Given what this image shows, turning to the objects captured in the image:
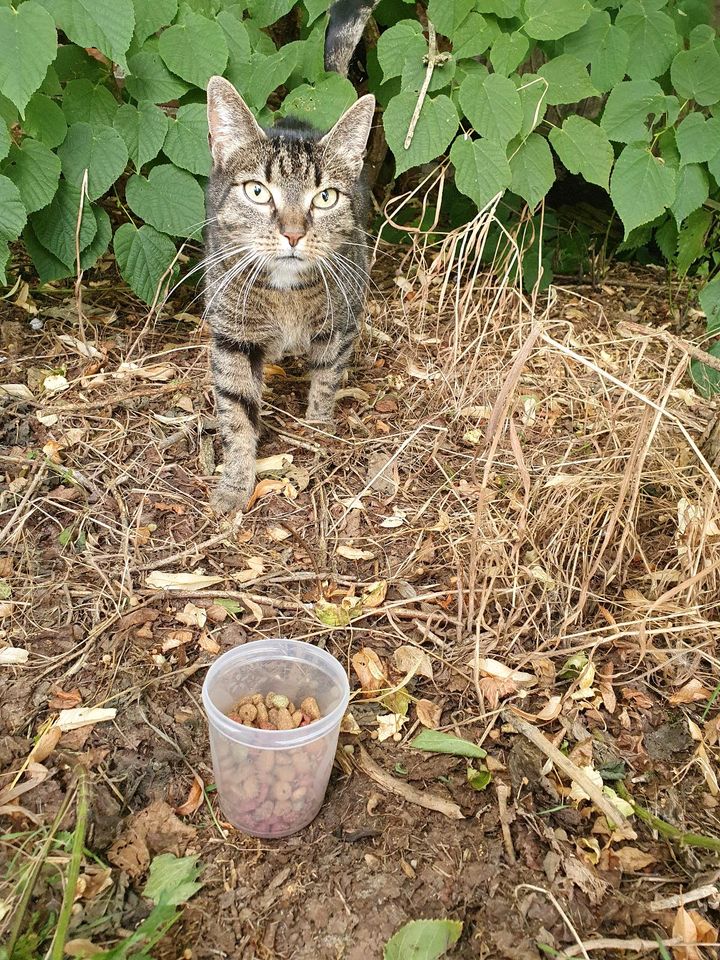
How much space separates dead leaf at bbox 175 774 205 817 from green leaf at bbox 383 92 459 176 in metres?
2.07

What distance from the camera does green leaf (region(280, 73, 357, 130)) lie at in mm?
2820

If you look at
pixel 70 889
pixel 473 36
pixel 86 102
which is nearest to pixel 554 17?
pixel 473 36

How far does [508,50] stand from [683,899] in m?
2.66

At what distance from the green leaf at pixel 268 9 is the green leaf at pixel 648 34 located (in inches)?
48.8

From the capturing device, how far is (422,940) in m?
1.48

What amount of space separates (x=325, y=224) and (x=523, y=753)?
1649 mm

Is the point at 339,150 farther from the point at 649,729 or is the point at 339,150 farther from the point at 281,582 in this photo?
the point at 649,729

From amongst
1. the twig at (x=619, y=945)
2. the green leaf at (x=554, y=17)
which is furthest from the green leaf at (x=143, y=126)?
the twig at (x=619, y=945)

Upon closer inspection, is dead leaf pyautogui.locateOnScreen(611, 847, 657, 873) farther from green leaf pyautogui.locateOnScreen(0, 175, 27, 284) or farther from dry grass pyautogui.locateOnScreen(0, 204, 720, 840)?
green leaf pyautogui.locateOnScreen(0, 175, 27, 284)

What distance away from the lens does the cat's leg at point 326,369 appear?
8.96 feet

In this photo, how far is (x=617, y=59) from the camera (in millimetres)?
2875

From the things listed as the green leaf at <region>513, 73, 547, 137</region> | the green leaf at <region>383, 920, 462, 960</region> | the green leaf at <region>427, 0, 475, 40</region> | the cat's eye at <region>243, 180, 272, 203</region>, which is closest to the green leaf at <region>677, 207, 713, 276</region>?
the green leaf at <region>513, 73, 547, 137</region>

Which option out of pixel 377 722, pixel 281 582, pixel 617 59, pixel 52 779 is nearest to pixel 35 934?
pixel 52 779

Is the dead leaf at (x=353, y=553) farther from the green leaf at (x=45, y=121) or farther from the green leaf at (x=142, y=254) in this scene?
the green leaf at (x=45, y=121)
